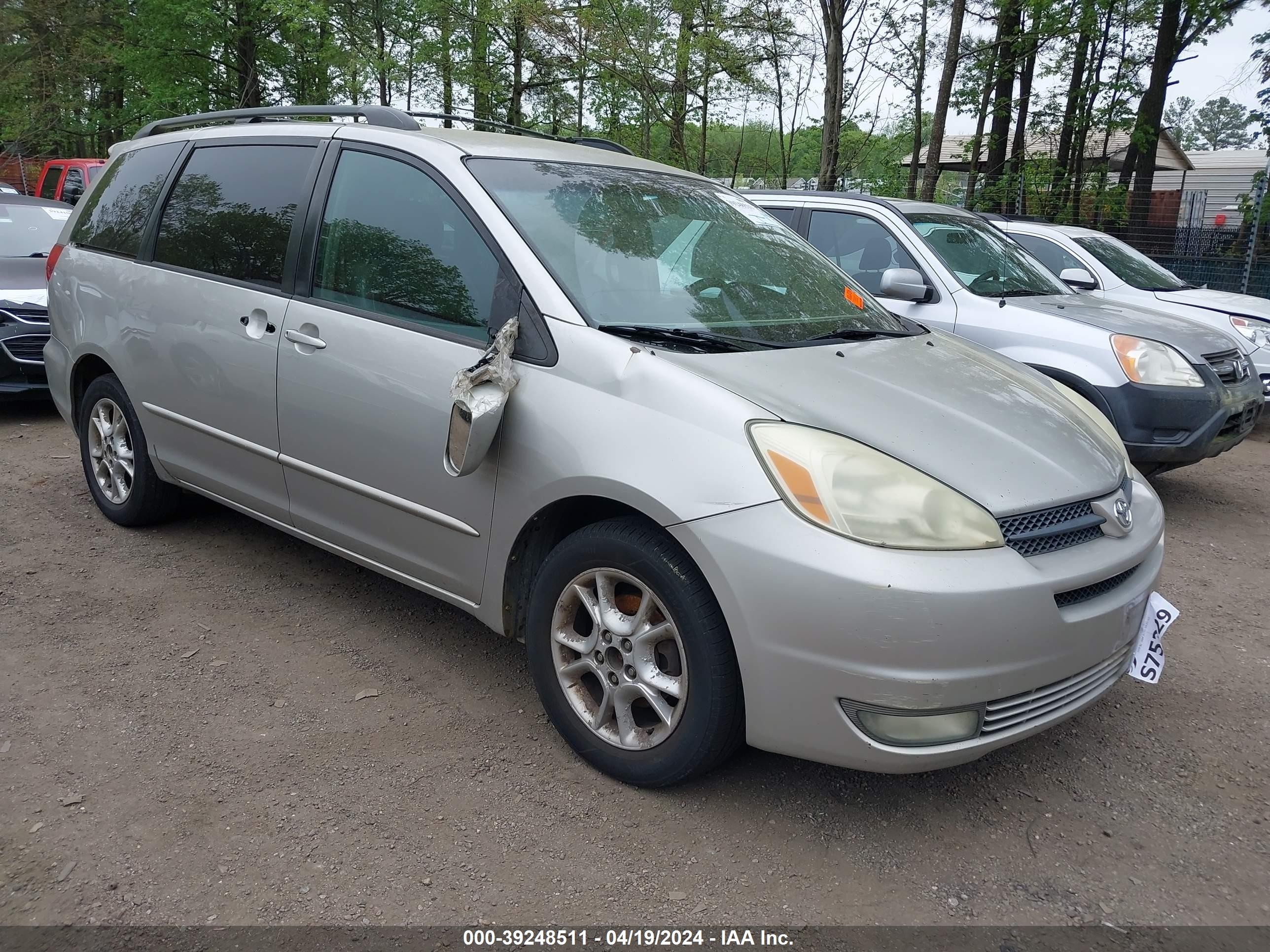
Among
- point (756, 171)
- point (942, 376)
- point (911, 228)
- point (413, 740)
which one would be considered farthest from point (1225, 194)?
point (413, 740)

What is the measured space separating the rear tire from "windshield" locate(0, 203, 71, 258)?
4086 mm

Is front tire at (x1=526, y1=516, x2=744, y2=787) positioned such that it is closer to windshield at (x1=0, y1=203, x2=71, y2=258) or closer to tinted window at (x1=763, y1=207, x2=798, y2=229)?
tinted window at (x1=763, y1=207, x2=798, y2=229)

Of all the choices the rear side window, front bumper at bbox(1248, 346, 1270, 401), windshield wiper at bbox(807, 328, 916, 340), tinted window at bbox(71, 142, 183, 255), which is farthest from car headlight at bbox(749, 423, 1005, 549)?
front bumper at bbox(1248, 346, 1270, 401)

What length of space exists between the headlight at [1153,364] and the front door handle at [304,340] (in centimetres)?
430

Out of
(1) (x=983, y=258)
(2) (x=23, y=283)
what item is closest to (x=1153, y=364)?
(1) (x=983, y=258)

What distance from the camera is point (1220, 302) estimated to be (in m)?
8.87

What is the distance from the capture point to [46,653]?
362 centimetres

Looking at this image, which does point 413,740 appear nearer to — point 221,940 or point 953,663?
point 221,940

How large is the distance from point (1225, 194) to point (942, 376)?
18.1m

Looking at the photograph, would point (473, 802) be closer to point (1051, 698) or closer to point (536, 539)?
point (536, 539)

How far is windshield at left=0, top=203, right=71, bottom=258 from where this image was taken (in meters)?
8.31

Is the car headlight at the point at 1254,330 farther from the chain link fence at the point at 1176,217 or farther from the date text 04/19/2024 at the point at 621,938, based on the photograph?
the date text 04/19/2024 at the point at 621,938

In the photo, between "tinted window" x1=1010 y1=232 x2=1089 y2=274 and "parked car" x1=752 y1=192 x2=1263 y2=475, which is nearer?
"parked car" x1=752 y1=192 x2=1263 y2=475

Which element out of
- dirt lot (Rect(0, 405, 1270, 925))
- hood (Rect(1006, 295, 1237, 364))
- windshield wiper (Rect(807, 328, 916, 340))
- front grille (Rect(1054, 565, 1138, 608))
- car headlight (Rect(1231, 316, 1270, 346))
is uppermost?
windshield wiper (Rect(807, 328, 916, 340))
